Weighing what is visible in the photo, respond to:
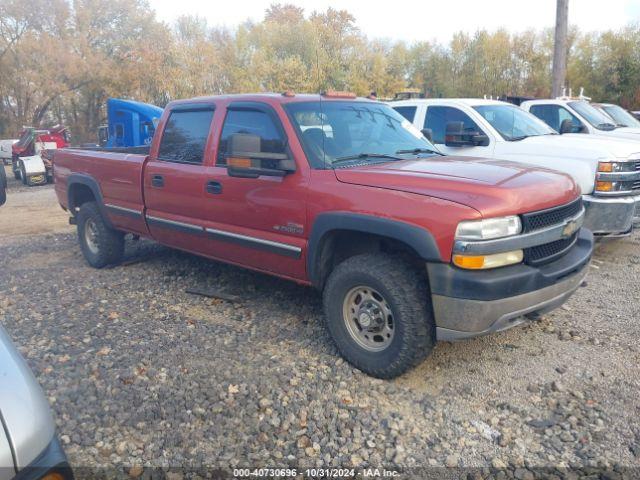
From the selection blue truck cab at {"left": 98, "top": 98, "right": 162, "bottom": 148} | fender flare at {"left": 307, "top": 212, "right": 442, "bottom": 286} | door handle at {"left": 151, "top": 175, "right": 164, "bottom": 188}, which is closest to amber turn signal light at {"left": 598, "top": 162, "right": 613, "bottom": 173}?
fender flare at {"left": 307, "top": 212, "right": 442, "bottom": 286}

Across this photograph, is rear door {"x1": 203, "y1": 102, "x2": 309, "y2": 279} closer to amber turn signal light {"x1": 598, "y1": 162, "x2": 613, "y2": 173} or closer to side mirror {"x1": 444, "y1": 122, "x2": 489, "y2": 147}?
side mirror {"x1": 444, "y1": 122, "x2": 489, "y2": 147}

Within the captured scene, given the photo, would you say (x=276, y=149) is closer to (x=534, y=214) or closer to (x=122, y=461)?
(x=534, y=214)

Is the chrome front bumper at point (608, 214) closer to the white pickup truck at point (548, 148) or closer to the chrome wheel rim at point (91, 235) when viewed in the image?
the white pickup truck at point (548, 148)

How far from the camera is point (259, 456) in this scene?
2898mm

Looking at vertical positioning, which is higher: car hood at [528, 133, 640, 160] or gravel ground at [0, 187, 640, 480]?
car hood at [528, 133, 640, 160]

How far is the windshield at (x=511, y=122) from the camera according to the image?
23.4ft

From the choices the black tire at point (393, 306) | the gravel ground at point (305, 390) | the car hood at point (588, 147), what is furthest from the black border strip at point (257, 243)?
the car hood at point (588, 147)

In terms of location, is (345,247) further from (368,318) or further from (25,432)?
(25,432)

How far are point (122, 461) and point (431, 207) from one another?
2.22 m

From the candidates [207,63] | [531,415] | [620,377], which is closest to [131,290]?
[531,415]

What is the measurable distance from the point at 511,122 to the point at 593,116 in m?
3.36

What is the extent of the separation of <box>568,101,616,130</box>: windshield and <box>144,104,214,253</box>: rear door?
7409mm

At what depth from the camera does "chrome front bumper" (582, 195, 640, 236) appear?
5785mm

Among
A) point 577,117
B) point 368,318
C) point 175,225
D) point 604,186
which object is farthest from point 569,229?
point 577,117
